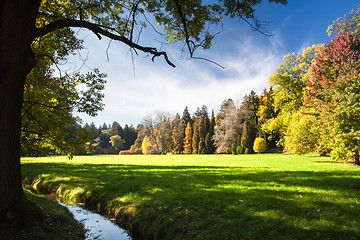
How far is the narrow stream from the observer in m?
6.00

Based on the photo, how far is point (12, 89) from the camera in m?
4.10

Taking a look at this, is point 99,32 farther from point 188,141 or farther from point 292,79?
point 188,141

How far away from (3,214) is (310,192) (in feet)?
28.6

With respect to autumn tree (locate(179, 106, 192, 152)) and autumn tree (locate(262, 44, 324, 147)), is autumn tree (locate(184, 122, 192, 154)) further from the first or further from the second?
autumn tree (locate(262, 44, 324, 147))

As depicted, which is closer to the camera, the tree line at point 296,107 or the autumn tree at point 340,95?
the tree line at point 296,107

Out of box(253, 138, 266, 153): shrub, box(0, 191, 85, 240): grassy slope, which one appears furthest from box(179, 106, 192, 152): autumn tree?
box(0, 191, 85, 240): grassy slope

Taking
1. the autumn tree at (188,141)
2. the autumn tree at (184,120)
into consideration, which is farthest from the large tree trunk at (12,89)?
the autumn tree at (184,120)

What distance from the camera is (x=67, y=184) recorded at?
11117mm

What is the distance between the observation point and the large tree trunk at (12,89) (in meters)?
3.78

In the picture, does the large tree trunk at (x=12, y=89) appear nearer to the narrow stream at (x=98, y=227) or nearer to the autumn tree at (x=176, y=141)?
the narrow stream at (x=98, y=227)

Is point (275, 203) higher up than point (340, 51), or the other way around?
point (340, 51)

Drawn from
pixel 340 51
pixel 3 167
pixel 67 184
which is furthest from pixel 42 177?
pixel 340 51

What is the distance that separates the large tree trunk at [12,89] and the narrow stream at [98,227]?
8.12ft

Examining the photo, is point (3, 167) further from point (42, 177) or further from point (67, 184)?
point (42, 177)
